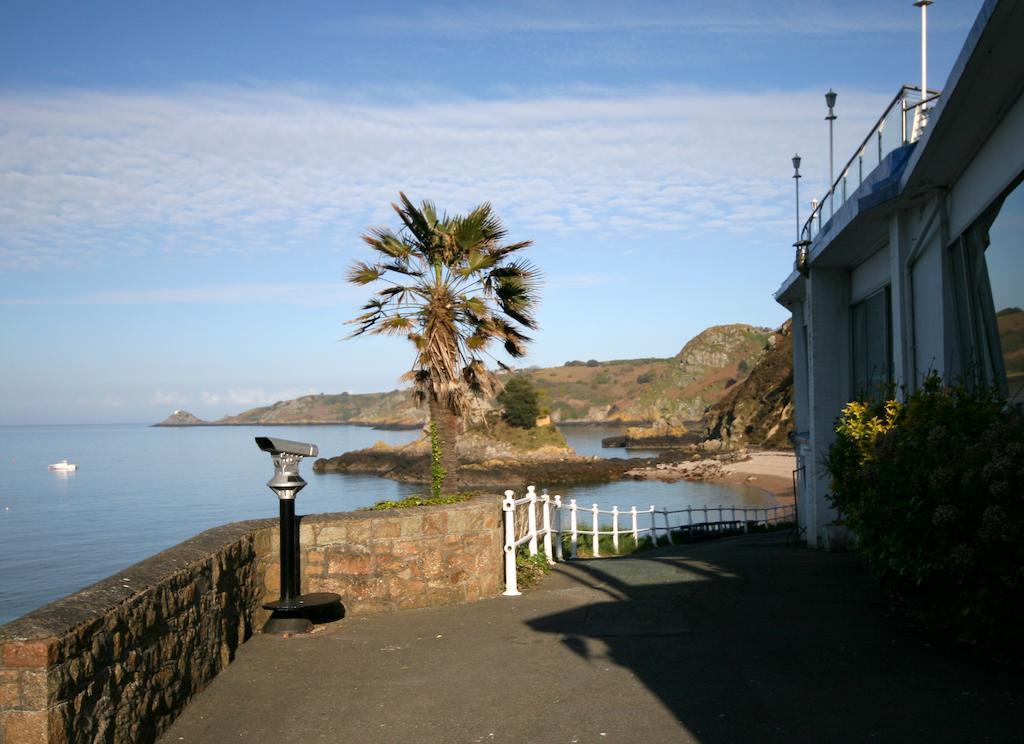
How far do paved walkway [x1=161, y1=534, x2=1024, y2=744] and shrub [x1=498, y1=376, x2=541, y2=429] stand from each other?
83807 mm

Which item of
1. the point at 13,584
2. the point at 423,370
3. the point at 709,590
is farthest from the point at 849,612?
the point at 13,584

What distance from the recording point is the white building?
27.8ft

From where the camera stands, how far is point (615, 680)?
22.0 feet

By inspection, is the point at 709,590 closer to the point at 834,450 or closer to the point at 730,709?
the point at 834,450

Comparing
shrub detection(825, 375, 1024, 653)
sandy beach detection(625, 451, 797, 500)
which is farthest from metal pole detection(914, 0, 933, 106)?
sandy beach detection(625, 451, 797, 500)

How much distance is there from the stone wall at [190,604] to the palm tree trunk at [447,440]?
18.6 ft

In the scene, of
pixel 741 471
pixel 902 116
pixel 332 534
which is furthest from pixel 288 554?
pixel 741 471

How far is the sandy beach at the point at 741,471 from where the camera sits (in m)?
66.2

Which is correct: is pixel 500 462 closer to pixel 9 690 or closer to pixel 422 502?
pixel 422 502

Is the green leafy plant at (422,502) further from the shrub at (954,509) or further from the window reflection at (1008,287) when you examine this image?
Result: the window reflection at (1008,287)

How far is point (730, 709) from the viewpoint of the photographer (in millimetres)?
5898

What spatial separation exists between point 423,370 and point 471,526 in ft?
22.7

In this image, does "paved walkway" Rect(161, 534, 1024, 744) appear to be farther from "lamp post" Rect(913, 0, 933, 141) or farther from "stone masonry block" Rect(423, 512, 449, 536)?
"lamp post" Rect(913, 0, 933, 141)

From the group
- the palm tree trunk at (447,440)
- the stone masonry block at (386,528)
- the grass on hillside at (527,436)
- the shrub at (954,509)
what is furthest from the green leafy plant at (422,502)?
the grass on hillside at (527,436)
